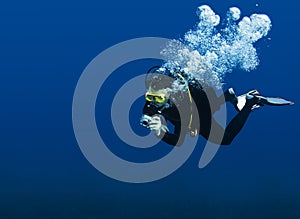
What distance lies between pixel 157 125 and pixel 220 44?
1.57 metres

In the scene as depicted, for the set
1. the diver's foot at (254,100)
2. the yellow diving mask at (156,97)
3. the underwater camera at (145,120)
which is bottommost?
the underwater camera at (145,120)

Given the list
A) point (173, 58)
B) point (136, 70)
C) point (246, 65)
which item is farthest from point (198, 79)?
point (136, 70)

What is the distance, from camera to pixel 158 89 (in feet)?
16.9

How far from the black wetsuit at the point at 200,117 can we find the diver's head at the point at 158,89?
0.31 feet

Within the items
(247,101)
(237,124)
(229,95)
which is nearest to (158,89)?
(229,95)

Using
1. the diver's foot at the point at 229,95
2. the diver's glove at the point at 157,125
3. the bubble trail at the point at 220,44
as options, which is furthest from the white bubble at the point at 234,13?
the diver's glove at the point at 157,125

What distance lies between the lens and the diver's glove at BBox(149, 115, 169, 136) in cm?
515

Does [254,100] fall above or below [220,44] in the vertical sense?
below

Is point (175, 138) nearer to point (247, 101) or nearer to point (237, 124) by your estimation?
point (237, 124)

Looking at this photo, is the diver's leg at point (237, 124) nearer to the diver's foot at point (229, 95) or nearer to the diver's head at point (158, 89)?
the diver's foot at point (229, 95)

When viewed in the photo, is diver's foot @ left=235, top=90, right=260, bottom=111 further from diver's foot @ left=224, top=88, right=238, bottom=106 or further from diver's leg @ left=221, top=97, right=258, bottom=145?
diver's foot @ left=224, top=88, right=238, bottom=106

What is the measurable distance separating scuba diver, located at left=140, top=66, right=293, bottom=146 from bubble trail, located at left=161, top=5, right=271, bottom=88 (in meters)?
0.23

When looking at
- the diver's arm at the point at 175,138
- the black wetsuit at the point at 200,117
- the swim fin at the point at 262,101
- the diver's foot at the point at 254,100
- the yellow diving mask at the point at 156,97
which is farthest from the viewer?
the diver's foot at the point at 254,100

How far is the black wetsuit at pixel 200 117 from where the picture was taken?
525 centimetres
